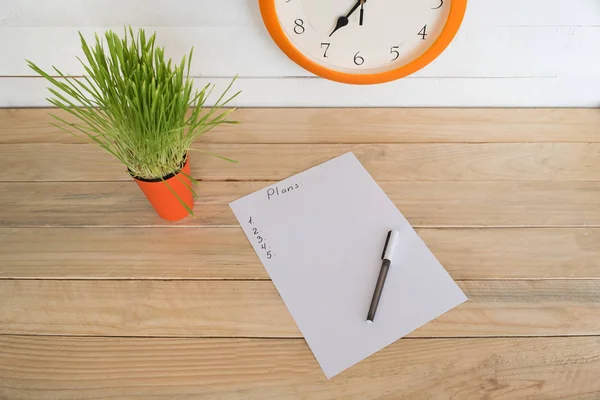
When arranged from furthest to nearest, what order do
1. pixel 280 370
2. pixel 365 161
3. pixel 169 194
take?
1. pixel 365 161
2. pixel 169 194
3. pixel 280 370

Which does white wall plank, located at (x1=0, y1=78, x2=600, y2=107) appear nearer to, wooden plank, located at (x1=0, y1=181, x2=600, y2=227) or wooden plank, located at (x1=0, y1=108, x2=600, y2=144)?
wooden plank, located at (x1=0, y1=108, x2=600, y2=144)

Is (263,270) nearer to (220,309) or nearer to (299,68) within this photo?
(220,309)

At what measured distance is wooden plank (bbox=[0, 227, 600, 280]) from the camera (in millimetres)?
645

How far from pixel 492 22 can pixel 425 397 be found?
24.2 inches

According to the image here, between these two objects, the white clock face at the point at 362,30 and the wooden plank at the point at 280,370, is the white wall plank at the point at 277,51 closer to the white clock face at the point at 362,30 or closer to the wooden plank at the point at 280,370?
the white clock face at the point at 362,30

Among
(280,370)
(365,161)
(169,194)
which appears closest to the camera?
(280,370)

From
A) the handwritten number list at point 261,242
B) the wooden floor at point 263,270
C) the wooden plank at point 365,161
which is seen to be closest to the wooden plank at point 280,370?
the wooden floor at point 263,270

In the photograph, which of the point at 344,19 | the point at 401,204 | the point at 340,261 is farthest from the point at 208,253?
the point at 344,19

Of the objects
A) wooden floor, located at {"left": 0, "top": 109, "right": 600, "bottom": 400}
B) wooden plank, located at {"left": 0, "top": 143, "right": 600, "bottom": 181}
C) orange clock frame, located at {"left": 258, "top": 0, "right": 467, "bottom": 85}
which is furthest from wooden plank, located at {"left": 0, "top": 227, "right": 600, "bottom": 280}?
orange clock frame, located at {"left": 258, "top": 0, "right": 467, "bottom": 85}

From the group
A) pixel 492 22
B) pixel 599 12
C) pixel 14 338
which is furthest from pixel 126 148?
pixel 599 12

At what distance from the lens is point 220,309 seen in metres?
0.61

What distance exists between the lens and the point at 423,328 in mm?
591

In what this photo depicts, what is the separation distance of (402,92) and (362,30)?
0.19m

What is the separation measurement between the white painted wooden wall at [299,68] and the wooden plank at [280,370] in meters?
0.49
